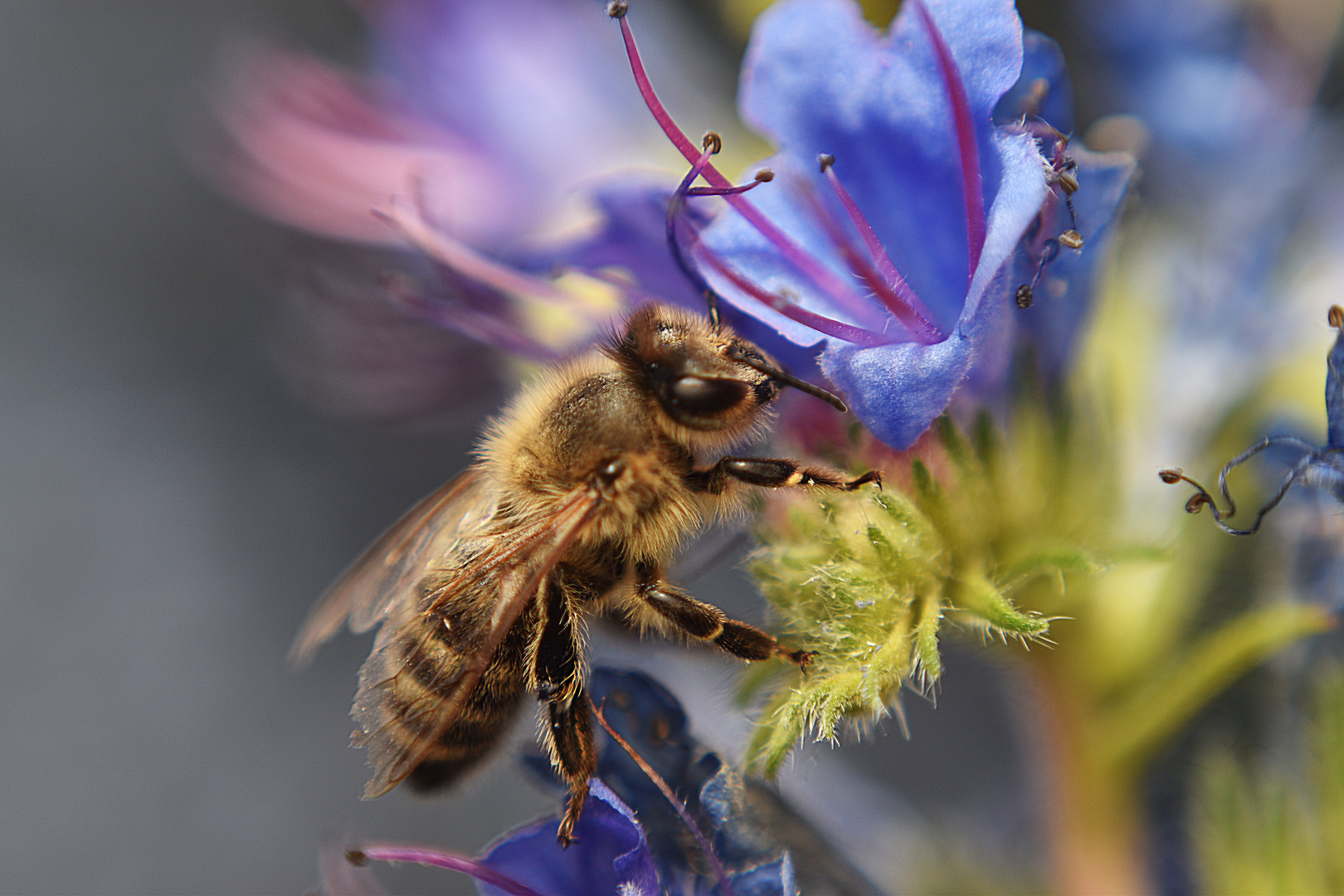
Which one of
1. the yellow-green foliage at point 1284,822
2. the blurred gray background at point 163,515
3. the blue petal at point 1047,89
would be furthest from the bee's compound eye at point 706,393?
the blurred gray background at point 163,515

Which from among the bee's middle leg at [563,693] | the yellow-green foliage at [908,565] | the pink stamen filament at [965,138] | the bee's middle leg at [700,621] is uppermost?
the pink stamen filament at [965,138]

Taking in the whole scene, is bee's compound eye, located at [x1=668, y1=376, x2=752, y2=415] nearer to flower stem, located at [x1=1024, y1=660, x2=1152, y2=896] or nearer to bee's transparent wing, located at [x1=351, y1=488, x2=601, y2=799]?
bee's transparent wing, located at [x1=351, y1=488, x2=601, y2=799]

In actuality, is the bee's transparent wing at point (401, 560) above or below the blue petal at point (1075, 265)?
below

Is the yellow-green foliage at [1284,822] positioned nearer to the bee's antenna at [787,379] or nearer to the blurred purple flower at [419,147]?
the bee's antenna at [787,379]

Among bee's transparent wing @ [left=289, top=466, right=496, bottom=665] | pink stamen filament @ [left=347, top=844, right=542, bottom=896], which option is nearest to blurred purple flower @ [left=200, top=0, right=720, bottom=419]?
bee's transparent wing @ [left=289, top=466, right=496, bottom=665]

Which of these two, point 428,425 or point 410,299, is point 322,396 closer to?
point 428,425

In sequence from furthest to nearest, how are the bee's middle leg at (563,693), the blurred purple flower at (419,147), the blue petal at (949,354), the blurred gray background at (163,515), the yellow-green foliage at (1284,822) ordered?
the blurred gray background at (163,515) → the blurred purple flower at (419,147) → the yellow-green foliage at (1284,822) → the bee's middle leg at (563,693) → the blue petal at (949,354)
